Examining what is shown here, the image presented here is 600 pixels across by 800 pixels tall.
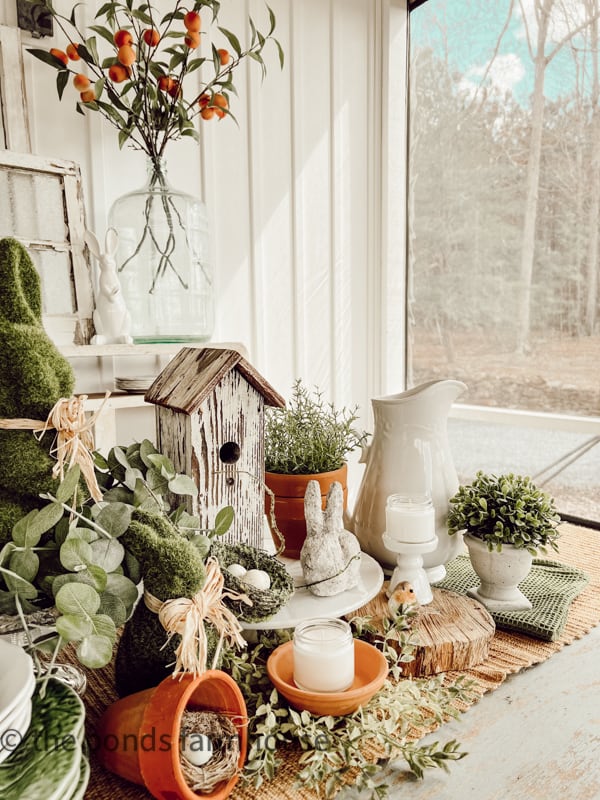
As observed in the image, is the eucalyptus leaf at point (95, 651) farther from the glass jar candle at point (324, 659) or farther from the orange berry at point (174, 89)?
the orange berry at point (174, 89)

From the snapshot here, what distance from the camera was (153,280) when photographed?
55.1 inches

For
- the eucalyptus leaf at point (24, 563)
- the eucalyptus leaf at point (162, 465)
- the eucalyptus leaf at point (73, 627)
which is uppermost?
the eucalyptus leaf at point (162, 465)

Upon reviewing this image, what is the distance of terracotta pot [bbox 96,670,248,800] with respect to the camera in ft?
1.86

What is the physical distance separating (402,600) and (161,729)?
42cm

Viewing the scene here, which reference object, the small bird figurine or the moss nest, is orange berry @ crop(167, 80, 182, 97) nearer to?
the moss nest

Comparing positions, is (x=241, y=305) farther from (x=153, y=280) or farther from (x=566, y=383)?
(x=566, y=383)

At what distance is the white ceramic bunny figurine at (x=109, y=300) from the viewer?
51.3 inches

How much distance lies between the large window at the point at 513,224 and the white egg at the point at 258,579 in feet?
3.98

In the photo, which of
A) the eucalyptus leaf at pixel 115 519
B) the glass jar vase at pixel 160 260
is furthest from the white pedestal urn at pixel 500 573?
the glass jar vase at pixel 160 260

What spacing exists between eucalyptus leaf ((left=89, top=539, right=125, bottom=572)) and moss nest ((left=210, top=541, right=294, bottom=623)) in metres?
0.17

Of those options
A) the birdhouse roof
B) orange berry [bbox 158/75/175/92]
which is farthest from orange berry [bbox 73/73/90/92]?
the birdhouse roof

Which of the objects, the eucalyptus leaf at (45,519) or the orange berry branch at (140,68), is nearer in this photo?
the eucalyptus leaf at (45,519)

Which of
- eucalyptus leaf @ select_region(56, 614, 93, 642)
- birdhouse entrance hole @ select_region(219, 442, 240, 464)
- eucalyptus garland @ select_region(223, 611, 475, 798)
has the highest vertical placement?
birdhouse entrance hole @ select_region(219, 442, 240, 464)

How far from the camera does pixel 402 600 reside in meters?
0.88
